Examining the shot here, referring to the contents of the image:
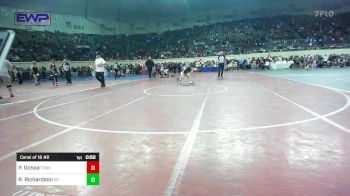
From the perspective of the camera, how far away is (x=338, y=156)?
460cm

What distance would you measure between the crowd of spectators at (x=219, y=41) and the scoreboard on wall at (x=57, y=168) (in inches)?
1378

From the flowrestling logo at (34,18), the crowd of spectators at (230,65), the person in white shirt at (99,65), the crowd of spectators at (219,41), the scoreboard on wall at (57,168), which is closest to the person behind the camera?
the scoreboard on wall at (57,168)

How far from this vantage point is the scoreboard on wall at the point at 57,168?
104 inches

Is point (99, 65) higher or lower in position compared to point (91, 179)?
higher

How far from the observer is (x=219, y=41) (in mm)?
46562

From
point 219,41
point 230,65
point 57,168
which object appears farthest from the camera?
point 219,41

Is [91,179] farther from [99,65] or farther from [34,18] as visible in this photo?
[34,18]

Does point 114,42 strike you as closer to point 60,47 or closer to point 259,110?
point 60,47


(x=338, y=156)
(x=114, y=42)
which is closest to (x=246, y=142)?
(x=338, y=156)

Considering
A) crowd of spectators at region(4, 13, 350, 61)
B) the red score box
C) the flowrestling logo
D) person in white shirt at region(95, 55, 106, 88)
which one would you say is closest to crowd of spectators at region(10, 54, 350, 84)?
crowd of spectators at region(4, 13, 350, 61)

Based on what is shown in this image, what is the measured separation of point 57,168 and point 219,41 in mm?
45518

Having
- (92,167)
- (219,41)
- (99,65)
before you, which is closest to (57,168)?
(92,167)

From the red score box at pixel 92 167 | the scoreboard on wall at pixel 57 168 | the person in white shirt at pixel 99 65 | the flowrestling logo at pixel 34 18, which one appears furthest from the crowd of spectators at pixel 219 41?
the red score box at pixel 92 167

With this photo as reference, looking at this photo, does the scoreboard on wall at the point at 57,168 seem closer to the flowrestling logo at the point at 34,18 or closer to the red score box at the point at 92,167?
the red score box at the point at 92,167
